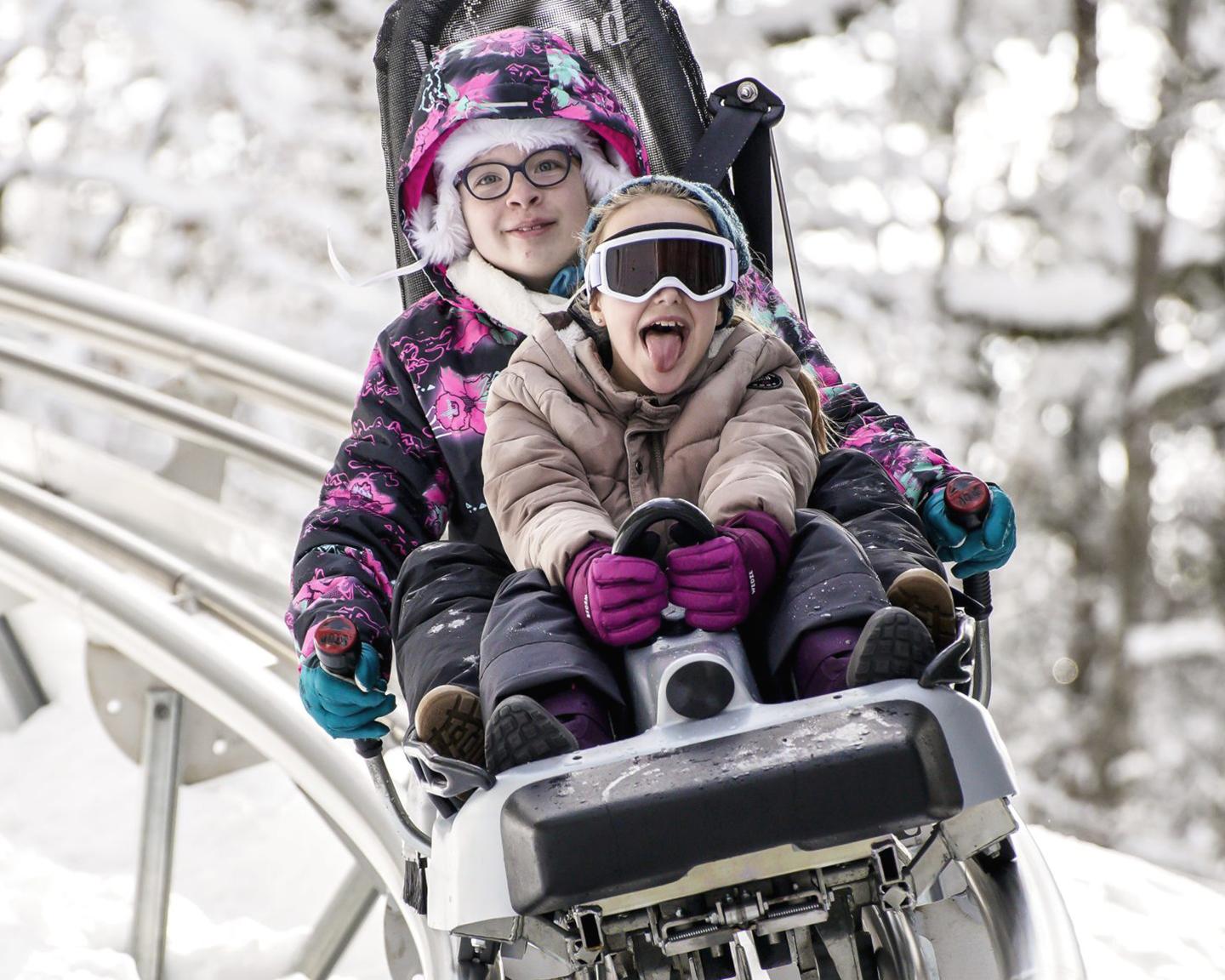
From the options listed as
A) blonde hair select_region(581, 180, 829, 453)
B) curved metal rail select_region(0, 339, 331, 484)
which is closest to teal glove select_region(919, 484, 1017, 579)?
blonde hair select_region(581, 180, 829, 453)

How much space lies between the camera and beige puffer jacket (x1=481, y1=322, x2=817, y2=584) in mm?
1654

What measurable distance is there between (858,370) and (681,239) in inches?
224

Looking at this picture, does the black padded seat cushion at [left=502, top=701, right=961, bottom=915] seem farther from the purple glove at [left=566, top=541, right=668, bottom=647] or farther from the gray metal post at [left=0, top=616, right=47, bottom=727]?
the gray metal post at [left=0, top=616, right=47, bottom=727]

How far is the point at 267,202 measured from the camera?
22.3ft

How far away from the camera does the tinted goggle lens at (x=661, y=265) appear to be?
1.70 m

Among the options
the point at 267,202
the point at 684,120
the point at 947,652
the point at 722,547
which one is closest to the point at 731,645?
the point at 722,547

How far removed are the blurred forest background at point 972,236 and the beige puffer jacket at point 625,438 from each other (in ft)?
15.7

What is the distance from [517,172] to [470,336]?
0.26 m

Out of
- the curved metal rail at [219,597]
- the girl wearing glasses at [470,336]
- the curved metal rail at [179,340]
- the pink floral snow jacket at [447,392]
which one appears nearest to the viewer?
the curved metal rail at [219,597]

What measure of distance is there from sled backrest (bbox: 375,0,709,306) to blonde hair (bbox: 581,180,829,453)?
25.1 inches

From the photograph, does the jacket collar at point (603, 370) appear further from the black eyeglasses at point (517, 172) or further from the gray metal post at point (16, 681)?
the gray metal post at point (16, 681)

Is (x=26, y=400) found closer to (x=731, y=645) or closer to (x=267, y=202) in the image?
(x=267, y=202)

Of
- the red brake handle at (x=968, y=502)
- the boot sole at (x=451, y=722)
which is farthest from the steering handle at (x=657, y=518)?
the red brake handle at (x=968, y=502)

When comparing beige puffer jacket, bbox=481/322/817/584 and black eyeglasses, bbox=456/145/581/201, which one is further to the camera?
black eyeglasses, bbox=456/145/581/201
